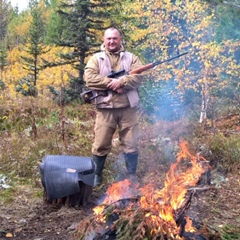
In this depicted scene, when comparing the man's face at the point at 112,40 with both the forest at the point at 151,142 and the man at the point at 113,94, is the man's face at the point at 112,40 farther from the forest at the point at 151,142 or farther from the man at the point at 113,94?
the forest at the point at 151,142

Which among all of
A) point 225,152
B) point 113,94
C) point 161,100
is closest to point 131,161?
point 113,94

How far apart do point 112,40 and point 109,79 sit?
1.67 feet

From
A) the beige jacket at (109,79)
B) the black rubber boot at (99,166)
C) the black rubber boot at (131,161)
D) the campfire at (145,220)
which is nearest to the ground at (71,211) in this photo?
the black rubber boot at (99,166)

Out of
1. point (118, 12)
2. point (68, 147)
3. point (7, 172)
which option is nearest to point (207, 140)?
point (68, 147)

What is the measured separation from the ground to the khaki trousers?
57 centimetres

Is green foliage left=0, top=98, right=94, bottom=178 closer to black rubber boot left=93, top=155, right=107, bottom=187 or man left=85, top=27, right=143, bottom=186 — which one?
black rubber boot left=93, top=155, right=107, bottom=187

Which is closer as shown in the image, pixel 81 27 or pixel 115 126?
pixel 115 126

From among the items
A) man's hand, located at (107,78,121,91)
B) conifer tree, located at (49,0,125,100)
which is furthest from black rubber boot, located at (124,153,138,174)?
conifer tree, located at (49,0,125,100)

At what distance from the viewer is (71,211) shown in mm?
4051

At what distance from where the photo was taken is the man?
4426 millimetres

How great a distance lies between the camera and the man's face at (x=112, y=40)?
174 inches

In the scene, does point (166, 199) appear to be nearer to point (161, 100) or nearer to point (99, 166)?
point (99, 166)

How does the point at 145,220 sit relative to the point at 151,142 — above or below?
above

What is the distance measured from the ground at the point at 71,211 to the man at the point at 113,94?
1.96ft
